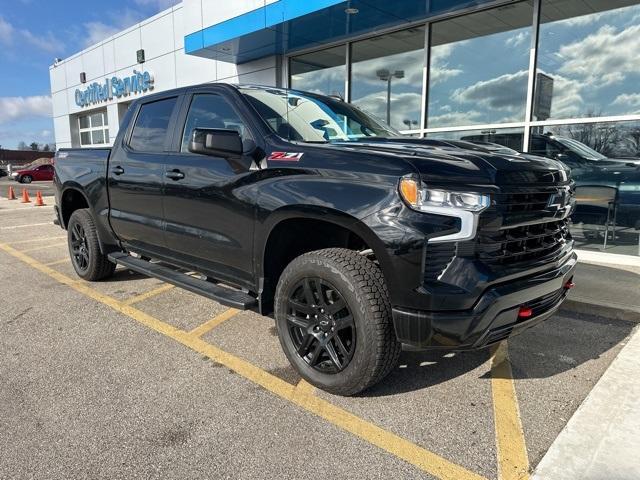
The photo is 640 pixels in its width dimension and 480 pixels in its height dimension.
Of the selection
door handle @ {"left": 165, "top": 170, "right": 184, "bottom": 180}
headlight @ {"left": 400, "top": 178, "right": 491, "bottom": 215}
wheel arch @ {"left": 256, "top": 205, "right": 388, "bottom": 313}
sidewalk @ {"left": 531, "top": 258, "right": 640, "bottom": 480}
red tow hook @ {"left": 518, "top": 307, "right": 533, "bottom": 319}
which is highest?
door handle @ {"left": 165, "top": 170, "right": 184, "bottom": 180}

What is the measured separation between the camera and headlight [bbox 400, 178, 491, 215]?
2387 millimetres

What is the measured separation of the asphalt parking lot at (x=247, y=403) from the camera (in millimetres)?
2281

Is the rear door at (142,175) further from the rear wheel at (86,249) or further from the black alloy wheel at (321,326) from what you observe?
the black alloy wheel at (321,326)

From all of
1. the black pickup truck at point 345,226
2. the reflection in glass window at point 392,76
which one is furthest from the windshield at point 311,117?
the reflection in glass window at point 392,76

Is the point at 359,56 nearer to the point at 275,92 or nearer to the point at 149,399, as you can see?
the point at 275,92

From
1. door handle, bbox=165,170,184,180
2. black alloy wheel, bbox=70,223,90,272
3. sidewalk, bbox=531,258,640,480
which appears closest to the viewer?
sidewalk, bbox=531,258,640,480

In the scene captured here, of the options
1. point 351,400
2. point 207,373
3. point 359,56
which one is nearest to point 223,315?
point 207,373

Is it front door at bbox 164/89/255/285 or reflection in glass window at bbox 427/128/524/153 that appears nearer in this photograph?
front door at bbox 164/89/255/285

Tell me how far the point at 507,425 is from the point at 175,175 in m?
2.95

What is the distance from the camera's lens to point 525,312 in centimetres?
262

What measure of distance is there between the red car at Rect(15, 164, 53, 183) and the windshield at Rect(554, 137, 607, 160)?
115 ft

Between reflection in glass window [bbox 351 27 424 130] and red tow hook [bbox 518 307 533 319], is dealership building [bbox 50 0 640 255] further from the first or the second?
red tow hook [bbox 518 307 533 319]

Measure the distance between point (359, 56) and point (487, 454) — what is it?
921 cm

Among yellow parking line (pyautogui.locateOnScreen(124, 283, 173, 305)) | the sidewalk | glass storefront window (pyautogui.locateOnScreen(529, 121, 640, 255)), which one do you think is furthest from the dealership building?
yellow parking line (pyautogui.locateOnScreen(124, 283, 173, 305))
